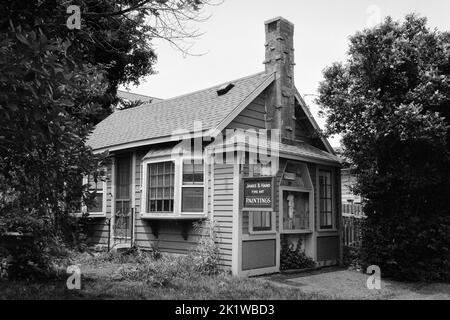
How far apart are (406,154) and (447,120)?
1.21 meters

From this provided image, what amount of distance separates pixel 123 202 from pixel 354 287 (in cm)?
724

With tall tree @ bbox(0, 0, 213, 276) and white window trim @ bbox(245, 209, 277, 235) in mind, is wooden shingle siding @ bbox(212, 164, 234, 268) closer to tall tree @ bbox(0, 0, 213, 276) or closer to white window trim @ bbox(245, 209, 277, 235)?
white window trim @ bbox(245, 209, 277, 235)

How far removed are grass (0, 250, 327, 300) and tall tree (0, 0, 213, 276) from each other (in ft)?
3.35

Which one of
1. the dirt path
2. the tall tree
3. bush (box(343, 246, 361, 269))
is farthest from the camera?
bush (box(343, 246, 361, 269))

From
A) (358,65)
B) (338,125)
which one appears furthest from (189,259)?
(358,65)

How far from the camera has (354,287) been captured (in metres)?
9.84

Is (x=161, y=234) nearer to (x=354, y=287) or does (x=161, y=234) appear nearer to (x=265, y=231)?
(x=265, y=231)

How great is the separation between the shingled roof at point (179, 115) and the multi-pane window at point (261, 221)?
7.81ft

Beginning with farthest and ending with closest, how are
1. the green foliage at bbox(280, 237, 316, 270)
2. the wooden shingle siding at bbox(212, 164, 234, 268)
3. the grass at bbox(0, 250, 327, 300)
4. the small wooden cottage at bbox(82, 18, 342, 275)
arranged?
the green foliage at bbox(280, 237, 316, 270)
the small wooden cottage at bbox(82, 18, 342, 275)
the wooden shingle siding at bbox(212, 164, 234, 268)
the grass at bbox(0, 250, 327, 300)

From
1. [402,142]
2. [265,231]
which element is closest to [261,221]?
[265,231]

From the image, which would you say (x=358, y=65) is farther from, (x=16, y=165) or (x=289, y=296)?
(x=16, y=165)

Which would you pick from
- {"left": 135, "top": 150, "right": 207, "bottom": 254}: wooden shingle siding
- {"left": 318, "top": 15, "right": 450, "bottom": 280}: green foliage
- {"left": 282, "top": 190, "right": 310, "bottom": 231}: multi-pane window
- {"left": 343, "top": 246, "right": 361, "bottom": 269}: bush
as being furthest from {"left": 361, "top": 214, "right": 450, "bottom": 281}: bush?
{"left": 135, "top": 150, "right": 207, "bottom": 254}: wooden shingle siding

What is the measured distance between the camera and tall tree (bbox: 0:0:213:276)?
4676 millimetres

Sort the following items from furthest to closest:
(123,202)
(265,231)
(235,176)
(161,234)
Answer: (123,202) → (161,234) → (265,231) → (235,176)
